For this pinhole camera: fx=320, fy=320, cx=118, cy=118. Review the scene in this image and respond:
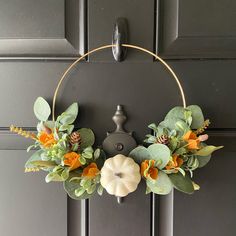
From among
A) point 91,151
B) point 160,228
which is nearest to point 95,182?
point 91,151

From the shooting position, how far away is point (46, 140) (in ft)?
1.70

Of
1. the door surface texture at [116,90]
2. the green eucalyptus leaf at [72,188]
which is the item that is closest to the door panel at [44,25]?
the door surface texture at [116,90]

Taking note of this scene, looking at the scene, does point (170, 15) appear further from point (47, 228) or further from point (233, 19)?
point (47, 228)

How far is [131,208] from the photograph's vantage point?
1.88 feet

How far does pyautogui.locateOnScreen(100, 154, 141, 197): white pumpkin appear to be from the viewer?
0.50 metres

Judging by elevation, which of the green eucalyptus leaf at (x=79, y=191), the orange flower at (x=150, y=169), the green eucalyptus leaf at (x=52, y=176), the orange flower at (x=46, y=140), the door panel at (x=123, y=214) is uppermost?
the orange flower at (x=46, y=140)

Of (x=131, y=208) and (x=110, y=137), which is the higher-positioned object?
(x=110, y=137)

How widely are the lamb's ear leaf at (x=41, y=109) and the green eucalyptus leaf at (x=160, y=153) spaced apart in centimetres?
18

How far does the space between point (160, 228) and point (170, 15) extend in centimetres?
38

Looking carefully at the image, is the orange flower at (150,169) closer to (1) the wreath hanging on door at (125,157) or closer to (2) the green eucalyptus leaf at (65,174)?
(1) the wreath hanging on door at (125,157)

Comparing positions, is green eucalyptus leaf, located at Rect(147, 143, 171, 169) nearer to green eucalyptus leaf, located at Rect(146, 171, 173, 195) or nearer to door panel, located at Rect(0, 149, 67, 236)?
green eucalyptus leaf, located at Rect(146, 171, 173, 195)

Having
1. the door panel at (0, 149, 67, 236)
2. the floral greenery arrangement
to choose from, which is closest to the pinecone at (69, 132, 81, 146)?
the floral greenery arrangement

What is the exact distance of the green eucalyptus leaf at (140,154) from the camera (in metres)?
0.52

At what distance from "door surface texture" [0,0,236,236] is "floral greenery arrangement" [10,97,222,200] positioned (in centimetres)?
4
